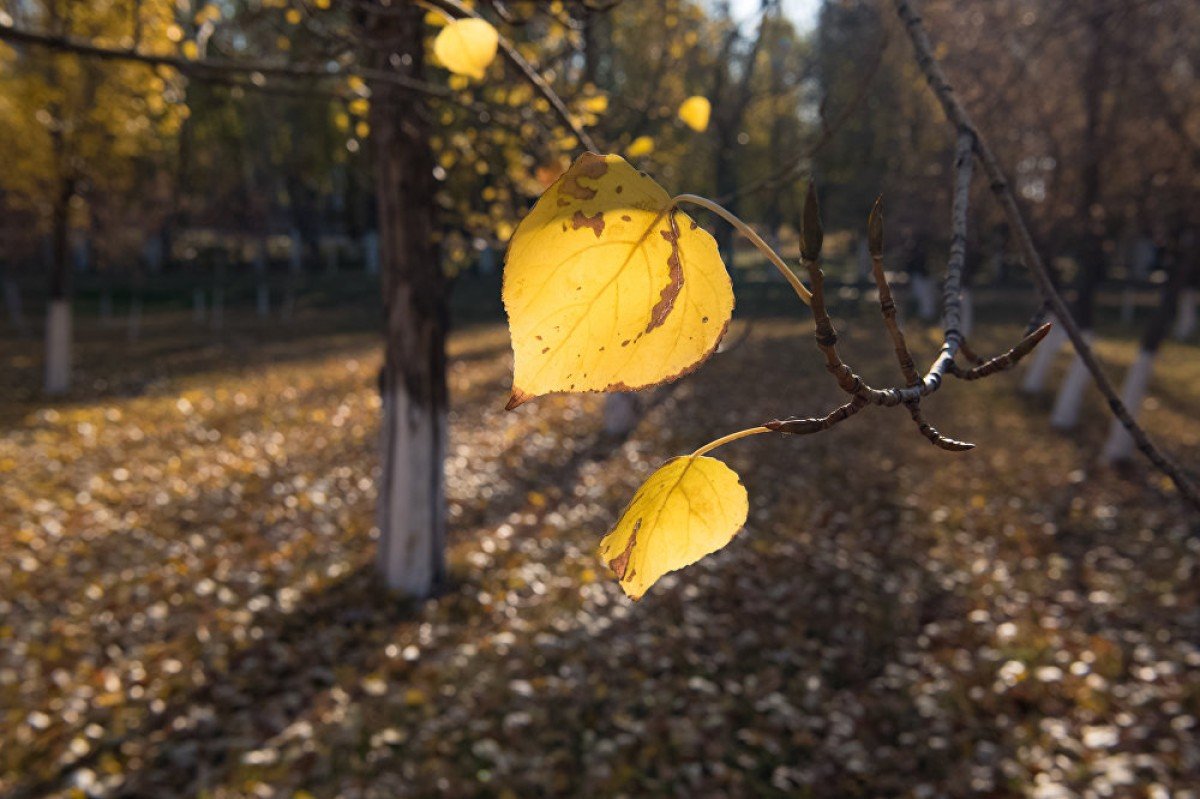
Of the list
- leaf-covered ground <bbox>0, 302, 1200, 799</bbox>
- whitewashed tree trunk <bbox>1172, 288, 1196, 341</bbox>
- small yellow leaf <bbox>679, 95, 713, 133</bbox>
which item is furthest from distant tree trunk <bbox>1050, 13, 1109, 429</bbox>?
whitewashed tree trunk <bbox>1172, 288, 1196, 341</bbox>

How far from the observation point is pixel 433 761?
4199 millimetres

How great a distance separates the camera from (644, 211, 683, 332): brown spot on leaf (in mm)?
396

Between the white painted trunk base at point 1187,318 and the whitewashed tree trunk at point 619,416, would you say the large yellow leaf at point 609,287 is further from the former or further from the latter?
the white painted trunk base at point 1187,318

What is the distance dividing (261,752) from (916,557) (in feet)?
17.8

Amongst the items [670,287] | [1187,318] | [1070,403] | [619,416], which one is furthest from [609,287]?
[1187,318]

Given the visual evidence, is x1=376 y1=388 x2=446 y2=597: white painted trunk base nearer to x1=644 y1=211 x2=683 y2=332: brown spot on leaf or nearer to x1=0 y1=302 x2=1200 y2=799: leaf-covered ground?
x1=0 y1=302 x2=1200 y2=799: leaf-covered ground

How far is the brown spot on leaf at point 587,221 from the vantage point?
381mm

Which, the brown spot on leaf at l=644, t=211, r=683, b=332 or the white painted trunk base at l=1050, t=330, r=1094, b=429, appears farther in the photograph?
the white painted trunk base at l=1050, t=330, r=1094, b=429

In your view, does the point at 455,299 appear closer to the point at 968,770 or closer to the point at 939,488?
the point at 939,488

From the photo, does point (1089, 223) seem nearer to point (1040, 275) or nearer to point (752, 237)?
point (1040, 275)

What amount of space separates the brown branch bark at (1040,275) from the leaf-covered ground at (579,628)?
156 inches

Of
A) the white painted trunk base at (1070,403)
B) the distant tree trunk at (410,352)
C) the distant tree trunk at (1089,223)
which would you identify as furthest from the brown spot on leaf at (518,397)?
the white painted trunk base at (1070,403)

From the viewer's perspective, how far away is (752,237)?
45 centimetres

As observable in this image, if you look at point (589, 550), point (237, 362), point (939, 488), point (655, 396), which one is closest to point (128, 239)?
point (237, 362)
